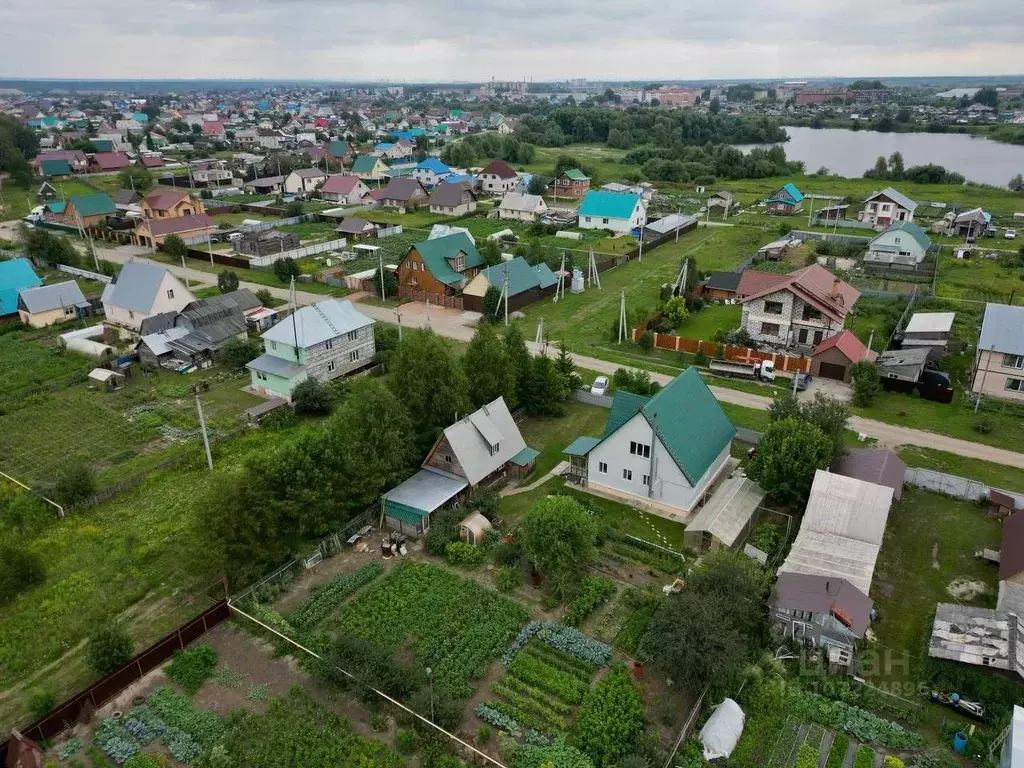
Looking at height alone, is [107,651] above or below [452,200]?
below

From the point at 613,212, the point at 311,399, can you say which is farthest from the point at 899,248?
the point at 311,399

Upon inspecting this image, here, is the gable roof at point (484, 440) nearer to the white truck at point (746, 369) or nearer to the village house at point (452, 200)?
the white truck at point (746, 369)

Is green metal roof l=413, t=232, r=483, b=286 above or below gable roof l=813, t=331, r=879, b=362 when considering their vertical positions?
above

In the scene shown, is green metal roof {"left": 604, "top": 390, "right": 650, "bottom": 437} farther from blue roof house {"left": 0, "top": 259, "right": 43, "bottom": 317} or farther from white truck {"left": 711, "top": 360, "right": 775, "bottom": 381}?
blue roof house {"left": 0, "top": 259, "right": 43, "bottom": 317}

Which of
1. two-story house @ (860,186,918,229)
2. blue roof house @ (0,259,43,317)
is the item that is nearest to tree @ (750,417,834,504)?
blue roof house @ (0,259,43,317)

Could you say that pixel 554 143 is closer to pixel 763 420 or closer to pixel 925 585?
pixel 763 420

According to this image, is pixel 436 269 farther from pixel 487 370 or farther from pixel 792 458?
pixel 792 458
